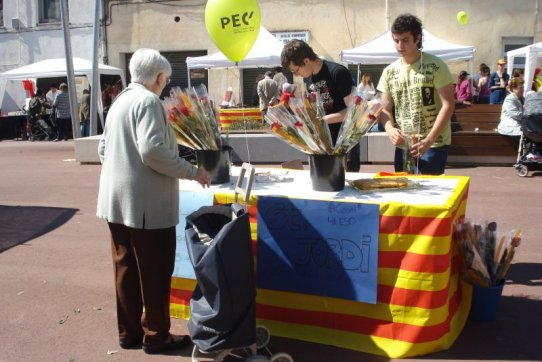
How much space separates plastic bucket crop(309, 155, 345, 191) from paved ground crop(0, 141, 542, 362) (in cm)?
91

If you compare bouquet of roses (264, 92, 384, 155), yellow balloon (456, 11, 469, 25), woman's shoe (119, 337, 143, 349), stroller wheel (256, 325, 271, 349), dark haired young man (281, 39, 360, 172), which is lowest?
woman's shoe (119, 337, 143, 349)

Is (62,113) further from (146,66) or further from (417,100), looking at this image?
(146,66)

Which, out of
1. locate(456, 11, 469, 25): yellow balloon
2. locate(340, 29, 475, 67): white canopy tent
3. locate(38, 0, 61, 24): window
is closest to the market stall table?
locate(340, 29, 475, 67): white canopy tent

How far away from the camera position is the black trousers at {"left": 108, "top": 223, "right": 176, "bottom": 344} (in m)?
3.17

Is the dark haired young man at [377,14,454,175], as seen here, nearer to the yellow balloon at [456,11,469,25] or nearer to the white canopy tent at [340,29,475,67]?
the white canopy tent at [340,29,475,67]

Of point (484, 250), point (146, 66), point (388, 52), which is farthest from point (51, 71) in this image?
point (484, 250)

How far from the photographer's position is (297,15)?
1878cm

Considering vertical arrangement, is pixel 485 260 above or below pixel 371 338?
above

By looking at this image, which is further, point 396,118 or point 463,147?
point 463,147

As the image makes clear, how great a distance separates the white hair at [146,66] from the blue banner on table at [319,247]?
35.1 inches

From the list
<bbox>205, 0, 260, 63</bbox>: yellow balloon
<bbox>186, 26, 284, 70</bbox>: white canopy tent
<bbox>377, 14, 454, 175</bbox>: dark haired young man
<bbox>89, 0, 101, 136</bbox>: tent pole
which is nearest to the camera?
<bbox>377, 14, 454, 175</bbox>: dark haired young man

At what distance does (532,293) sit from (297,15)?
52.2 feet

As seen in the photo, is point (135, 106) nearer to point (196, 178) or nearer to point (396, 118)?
point (196, 178)

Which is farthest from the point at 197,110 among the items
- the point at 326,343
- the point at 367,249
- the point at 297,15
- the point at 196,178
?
the point at 297,15
